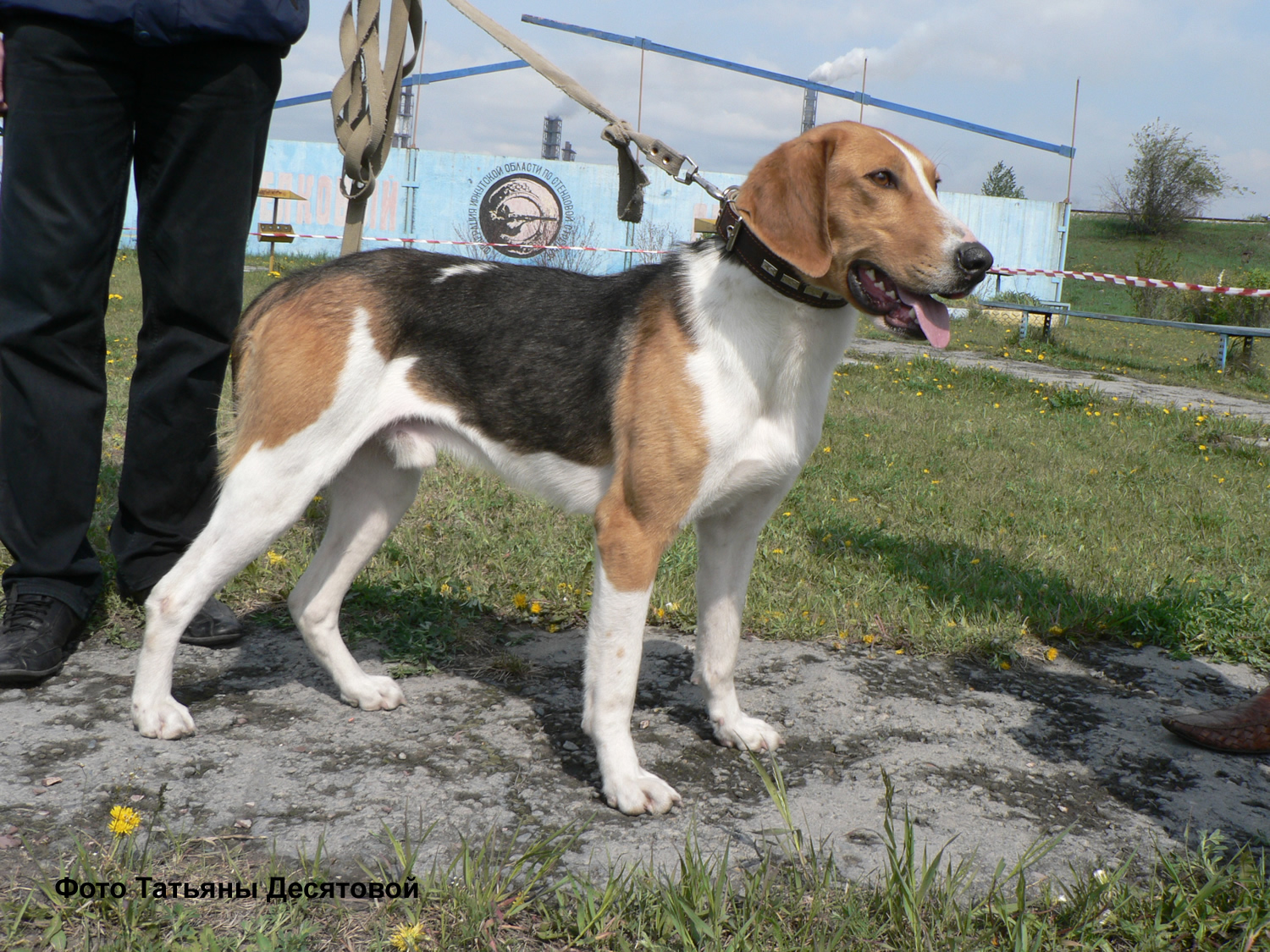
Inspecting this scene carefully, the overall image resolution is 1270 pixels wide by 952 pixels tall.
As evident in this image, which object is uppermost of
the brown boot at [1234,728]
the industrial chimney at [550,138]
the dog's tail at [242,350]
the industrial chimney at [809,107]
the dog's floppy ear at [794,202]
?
the industrial chimney at [550,138]

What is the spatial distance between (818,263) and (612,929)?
1.57 meters

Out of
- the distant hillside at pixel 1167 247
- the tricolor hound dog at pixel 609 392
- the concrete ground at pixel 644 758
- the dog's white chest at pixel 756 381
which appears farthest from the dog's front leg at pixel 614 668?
the distant hillside at pixel 1167 247

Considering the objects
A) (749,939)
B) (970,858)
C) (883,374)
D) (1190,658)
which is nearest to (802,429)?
(970,858)

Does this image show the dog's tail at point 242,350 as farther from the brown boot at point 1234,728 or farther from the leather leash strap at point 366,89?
the brown boot at point 1234,728

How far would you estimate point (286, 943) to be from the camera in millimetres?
1725

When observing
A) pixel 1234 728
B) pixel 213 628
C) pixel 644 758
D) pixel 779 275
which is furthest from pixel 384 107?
pixel 1234 728

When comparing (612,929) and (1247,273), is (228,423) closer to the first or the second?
(612,929)

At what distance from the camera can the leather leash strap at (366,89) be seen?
3088 mm

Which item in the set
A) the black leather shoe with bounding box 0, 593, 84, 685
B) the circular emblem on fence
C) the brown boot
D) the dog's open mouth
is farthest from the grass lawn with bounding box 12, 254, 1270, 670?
the circular emblem on fence

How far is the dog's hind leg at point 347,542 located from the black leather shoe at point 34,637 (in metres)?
0.68

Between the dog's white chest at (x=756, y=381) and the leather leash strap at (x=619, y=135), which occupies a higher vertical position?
the leather leash strap at (x=619, y=135)

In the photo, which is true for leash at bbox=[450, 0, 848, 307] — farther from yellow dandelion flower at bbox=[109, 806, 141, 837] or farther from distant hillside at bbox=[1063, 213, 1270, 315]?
distant hillside at bbox=[1063, 213, 1270, 315]

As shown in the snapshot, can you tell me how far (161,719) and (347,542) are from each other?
28.0 inches

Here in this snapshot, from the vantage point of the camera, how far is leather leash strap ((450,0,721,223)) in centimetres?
291
